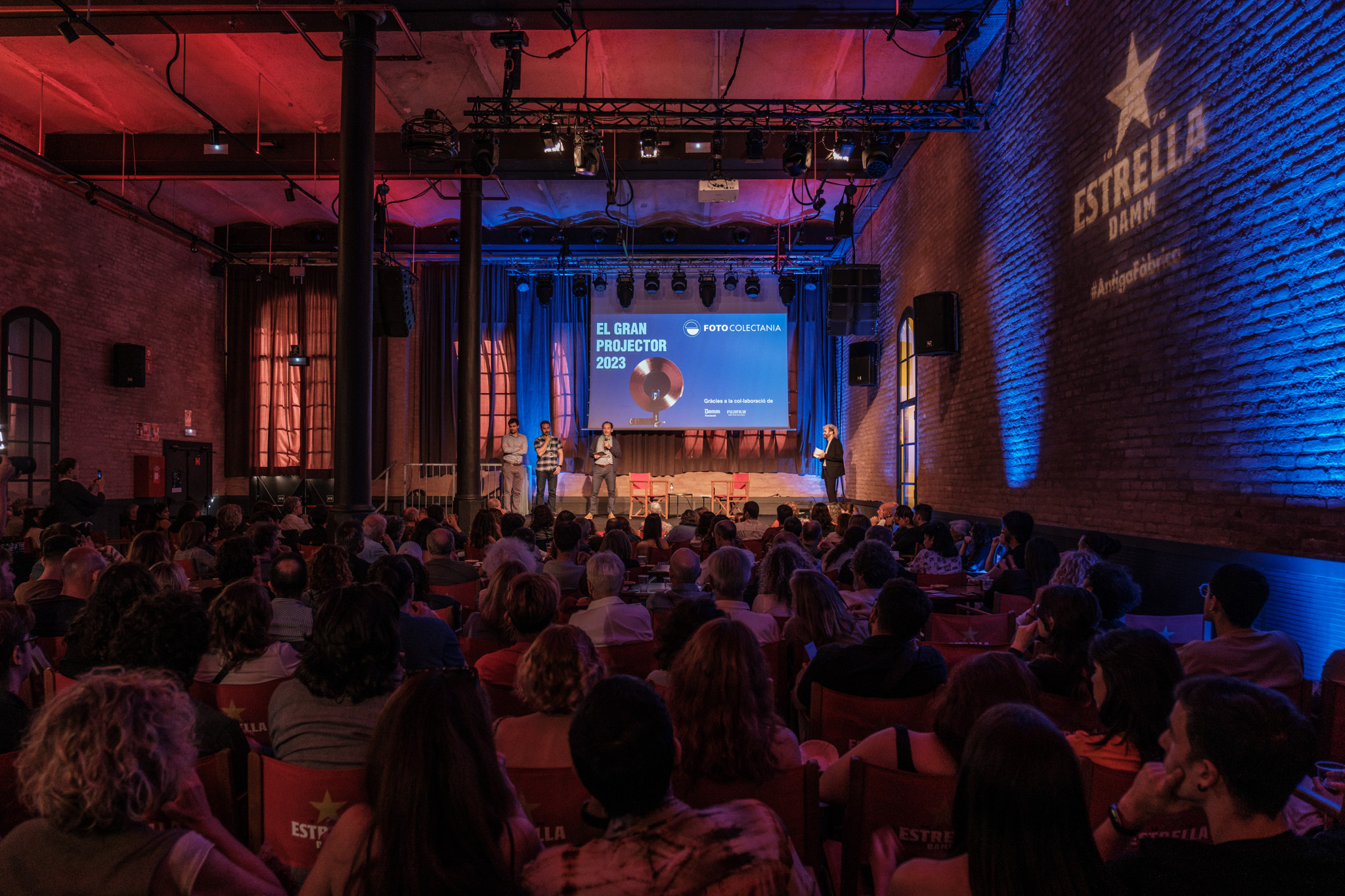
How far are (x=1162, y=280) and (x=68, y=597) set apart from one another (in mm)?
6489

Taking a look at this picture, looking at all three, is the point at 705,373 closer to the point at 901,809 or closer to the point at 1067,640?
the point at 1067,640

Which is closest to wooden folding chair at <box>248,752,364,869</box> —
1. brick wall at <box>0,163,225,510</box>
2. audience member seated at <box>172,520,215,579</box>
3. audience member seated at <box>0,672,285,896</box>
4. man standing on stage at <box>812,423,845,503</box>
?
audience member seated at <box>0,672,285,896</box>

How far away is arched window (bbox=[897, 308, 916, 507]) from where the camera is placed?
1115 cm

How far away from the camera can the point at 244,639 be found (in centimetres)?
269

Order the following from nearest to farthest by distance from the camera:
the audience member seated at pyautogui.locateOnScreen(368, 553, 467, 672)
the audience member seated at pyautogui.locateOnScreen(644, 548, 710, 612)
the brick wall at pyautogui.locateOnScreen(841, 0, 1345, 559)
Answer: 1. the audience member seated at pyautogui.locateOnScreen(368, 553, 467, 672)
2. the brick wall at pyautogui.locateOnScreen(841, 0, 1345, 559)
3. the audience member seated at pyautogui.locateOnScreen(644, 548, 710, 612)

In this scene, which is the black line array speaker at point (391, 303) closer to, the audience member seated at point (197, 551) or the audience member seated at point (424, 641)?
the audience member seated at point (197, 551)

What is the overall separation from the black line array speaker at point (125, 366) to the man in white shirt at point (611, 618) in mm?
11838

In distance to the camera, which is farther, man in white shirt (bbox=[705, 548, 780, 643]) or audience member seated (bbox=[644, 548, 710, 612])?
audience member seated (bbox=[644, 548, 710, 612])

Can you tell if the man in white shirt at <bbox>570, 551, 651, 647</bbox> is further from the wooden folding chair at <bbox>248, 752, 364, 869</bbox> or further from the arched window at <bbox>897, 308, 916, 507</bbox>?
the arched window at <bbox>897, 308, 916, 507</bbox>

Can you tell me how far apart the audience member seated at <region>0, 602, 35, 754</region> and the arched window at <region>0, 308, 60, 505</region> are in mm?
10127

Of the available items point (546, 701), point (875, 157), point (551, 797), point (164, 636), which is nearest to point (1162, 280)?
point (875, 157)

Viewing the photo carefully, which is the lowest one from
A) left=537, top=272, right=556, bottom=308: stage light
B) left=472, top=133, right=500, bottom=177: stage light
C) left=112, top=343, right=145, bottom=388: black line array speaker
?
left=112, top=343, right=145, bottom=388: black line array speaker

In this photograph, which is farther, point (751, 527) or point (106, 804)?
point (751, 527)

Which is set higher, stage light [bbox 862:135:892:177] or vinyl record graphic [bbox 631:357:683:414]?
stage light [bbox 862:135:892:177]
